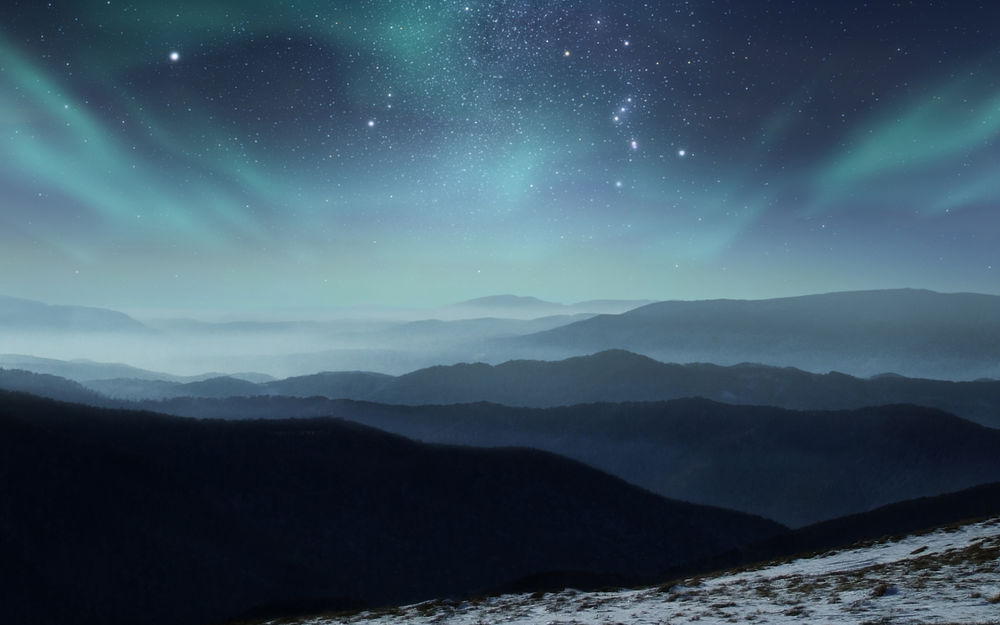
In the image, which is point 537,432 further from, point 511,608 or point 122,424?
point 511,608

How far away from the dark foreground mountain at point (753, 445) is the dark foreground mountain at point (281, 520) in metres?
40.2

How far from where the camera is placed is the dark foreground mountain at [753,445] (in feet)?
336

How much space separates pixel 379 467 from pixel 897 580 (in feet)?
192

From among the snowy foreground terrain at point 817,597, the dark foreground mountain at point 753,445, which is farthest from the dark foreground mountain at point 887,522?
the dark foreground mountain at point 753,445

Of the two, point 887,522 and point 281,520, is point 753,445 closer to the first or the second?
point 887,522

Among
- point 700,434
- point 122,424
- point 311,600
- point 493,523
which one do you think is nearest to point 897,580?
point 311,600

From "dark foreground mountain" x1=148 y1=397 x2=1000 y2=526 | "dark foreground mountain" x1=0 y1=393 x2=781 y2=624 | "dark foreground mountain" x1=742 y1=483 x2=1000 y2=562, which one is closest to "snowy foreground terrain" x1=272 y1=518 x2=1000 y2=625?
"dark foreground mountain" x1=0 y1=393 x2=781 y2=624

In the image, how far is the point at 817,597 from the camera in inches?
566

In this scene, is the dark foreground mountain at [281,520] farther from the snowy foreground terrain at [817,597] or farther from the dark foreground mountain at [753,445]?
the dark foreground mountain at [753,445]

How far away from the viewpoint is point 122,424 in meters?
66.0

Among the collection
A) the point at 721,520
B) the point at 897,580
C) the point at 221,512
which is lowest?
the point at 721,520

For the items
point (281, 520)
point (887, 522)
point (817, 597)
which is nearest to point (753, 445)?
point (887, 522)

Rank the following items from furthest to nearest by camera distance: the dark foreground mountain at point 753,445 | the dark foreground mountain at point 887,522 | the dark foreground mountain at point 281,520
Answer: the dark foreground mountain at point 753,445 → the dark foreground mountain at point 887,522 → the dark foreground mountain at point 281,520

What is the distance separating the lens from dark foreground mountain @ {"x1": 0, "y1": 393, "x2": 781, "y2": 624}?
4150 cm
